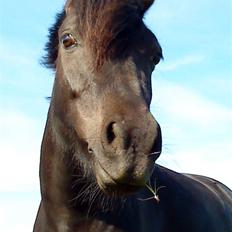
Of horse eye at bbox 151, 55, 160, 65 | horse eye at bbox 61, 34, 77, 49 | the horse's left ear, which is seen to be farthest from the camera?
the horse's left ear

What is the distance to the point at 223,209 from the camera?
6.82 metres

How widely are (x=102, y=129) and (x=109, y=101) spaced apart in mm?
249

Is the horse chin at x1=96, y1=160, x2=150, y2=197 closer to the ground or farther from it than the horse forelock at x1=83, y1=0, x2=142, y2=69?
closer to the ground

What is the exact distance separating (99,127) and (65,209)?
0.99 metres

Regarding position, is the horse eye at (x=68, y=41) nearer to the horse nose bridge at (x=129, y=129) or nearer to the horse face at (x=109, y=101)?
the horse face at (x=109, y=101)

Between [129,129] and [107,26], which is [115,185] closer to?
[129,129]

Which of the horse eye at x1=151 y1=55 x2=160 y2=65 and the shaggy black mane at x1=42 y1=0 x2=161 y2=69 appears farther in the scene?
the horse eye at x1=151 y1=55 x2=160 y2=65

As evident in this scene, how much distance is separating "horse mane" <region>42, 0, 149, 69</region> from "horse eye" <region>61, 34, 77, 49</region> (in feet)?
0.33

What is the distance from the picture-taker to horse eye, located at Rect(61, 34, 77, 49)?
14.9 feet

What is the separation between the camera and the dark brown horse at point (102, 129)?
3670mm

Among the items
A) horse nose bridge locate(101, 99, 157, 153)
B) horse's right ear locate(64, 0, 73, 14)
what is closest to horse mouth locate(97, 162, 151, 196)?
horse nose bridge locate(101, 99, 157, 153)

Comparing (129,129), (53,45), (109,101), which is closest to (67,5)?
(53,45)

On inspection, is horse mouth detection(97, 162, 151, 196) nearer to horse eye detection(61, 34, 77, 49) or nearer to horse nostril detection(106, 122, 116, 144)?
horse nostril detection(106, 122, 116, 144)

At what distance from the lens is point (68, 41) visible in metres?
4.58
